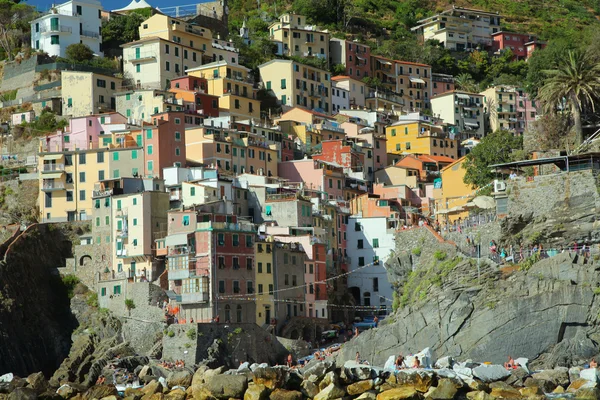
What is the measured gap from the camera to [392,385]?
6269cm

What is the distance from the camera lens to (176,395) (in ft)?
218

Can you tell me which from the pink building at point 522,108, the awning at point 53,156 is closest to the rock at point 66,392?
the awning at point 53,156

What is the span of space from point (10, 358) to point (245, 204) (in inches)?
879

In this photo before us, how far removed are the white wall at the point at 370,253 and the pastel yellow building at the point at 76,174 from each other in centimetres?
1821

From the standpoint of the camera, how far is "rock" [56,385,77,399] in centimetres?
6931

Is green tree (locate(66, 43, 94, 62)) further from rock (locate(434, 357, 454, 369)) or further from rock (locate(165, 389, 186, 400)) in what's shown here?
rock (locate(434, 357, 454, 369))

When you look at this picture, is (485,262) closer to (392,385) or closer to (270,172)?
(392,385)

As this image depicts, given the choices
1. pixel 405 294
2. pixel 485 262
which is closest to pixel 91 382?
pixel 405 294

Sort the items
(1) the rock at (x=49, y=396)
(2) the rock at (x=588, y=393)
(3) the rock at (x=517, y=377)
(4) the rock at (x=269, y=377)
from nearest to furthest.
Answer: (2) the rock at (x=588, y=393)
(3) the rock at (x=517, y=377)
(4) the rock at (x=269, y=377)
(1) the rock at (x=49, y=396)

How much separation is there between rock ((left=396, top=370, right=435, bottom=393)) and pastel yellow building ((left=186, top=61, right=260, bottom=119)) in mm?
56609

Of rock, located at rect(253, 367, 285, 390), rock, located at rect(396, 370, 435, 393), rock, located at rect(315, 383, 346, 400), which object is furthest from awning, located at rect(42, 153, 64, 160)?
rock, located at rect(396, 370, 435, 393)

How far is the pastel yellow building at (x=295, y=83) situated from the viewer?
126438 millimetres

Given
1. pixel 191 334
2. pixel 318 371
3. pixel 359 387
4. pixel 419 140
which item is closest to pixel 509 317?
pixel 359 387

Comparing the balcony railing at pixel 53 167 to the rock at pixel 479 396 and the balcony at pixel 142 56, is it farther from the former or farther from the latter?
the rock at pixel 479 396
